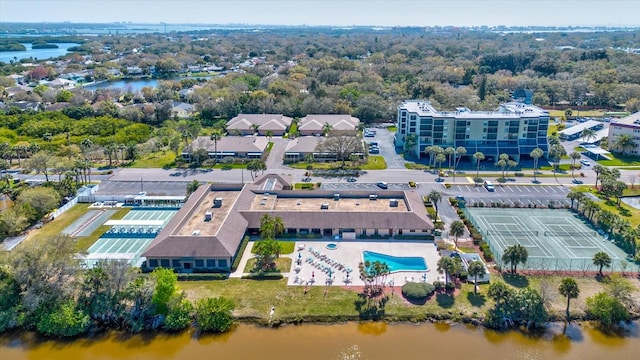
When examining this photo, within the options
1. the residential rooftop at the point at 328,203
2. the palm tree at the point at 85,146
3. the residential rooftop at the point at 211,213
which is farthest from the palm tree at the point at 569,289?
the palm tree at the point at 85,146

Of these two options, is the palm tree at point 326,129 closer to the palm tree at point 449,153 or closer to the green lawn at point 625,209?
the palm tree at point 449,153

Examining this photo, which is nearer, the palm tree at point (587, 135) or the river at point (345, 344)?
the river at point (345, 344)

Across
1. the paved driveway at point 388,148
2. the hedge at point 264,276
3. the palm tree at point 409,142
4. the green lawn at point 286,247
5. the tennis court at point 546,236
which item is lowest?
the hedge at point 264,276

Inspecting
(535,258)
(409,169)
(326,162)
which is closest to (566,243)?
(535,258)

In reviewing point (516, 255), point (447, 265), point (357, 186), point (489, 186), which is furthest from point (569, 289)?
point (357, 186)

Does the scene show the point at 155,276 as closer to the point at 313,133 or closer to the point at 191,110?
the point at 313,133

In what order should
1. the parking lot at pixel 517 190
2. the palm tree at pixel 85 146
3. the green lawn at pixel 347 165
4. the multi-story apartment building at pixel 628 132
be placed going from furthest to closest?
1. the multi-story apartment building at pixel 628 132
2. the palm tree at pixel 85 146
3. the green lawn at pixel 347 165
4. the parking lot at pixel 517 190
